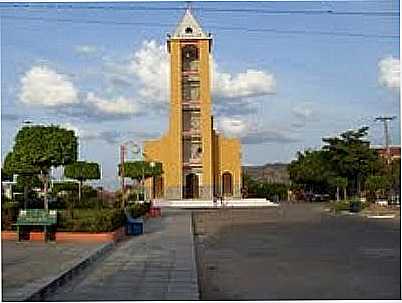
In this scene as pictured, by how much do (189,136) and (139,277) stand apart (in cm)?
4028

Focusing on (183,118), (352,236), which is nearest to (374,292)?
(352,236)

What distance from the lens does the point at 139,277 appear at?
9844mm

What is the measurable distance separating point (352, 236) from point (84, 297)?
11.3 meters

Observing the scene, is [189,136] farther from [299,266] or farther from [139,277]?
[139,277]

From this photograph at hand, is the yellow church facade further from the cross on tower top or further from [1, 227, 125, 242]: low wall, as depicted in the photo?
[1, 227, 125, 242]: low wall

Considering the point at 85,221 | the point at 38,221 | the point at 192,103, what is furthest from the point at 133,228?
the point at 192,103

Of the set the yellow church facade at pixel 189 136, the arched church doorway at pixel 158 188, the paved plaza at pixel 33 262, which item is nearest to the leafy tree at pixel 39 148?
the paved plaza at pixel 33 262

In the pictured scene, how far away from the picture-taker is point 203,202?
46.5 m

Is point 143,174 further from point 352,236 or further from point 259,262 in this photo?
point 259,262

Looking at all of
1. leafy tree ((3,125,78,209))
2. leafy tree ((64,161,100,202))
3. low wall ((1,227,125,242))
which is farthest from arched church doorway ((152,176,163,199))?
low wall ((1,227,125,242))

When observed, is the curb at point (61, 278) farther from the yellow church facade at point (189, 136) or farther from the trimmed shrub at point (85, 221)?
the yellow church facade at point (189, 136)

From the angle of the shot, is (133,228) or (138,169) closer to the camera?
(133,228)

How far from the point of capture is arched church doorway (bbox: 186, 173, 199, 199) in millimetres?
50866

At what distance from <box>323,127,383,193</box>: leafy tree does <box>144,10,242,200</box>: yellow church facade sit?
6938 millimetres
